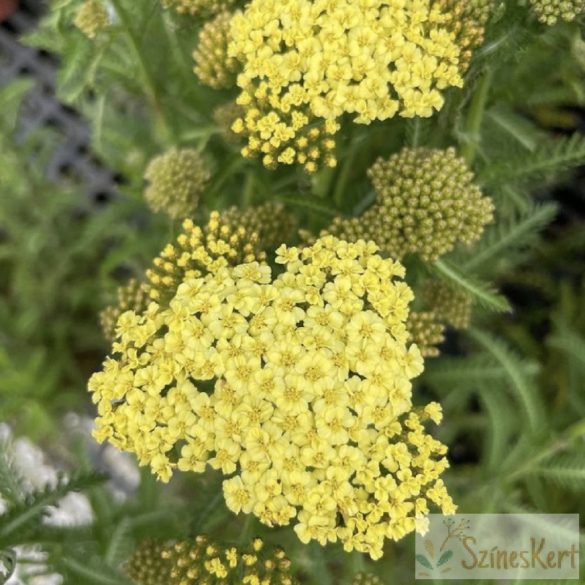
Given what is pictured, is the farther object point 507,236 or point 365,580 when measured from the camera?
point 507,236

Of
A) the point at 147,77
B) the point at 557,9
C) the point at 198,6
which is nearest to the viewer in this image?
the point at 557,9

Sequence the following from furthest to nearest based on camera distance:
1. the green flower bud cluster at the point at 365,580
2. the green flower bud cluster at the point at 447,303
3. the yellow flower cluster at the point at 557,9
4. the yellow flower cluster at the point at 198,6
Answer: the green flower bud cluster at the point at 447,303
the yellow flower cluster at the point at 198,6
the green flower bud cluster at the point at 365,580
the yellow flower cluster at the point at 557,9

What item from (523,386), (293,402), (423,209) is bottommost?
(293,402)

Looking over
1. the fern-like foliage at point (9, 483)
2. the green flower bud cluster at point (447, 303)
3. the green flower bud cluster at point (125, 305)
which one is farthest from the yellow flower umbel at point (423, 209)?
the fern-like foliage at point (9, 483)

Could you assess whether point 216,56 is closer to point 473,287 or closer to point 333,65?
point 333,65

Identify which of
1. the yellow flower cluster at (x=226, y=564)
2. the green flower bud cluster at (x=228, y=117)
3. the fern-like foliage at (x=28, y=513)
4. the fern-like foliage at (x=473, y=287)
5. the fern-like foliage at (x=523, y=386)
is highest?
the green flower bud cluster at (x=228, y=117)

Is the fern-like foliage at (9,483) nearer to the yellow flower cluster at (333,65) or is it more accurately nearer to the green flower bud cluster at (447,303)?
the yellow flower cluster at (333,65)

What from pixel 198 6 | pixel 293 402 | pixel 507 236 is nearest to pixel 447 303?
pixel 507 236
